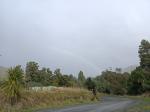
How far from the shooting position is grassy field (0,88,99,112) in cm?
3681

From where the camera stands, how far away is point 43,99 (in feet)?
147

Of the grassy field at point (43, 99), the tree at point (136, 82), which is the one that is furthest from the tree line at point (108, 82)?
the grassy field at point (43, 99)

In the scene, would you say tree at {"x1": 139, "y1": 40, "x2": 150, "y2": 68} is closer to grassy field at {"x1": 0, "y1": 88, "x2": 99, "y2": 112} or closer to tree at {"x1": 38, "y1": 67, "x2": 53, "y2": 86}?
tree at {"x1": 38, "y1": 67, "x2": 53, "y2": 86}

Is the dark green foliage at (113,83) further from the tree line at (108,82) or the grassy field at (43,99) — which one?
the grassy field at (43,99)

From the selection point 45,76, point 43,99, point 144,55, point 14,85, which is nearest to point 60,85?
point 45,76

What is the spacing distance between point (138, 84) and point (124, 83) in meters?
17.9

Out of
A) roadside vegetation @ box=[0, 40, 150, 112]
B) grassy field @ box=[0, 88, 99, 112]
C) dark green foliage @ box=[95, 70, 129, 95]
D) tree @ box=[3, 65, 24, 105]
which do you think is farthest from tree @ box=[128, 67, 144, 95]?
tree @ box=[3, 65, 24, 105]

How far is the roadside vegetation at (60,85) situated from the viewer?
126ft

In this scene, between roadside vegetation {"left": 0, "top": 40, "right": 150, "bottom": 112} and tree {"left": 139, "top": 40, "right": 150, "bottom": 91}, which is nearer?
roadside vegetation {"left": 0, "top": 40, "right": 150, "bottom": 112}

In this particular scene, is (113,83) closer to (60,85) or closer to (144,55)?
(144,55)

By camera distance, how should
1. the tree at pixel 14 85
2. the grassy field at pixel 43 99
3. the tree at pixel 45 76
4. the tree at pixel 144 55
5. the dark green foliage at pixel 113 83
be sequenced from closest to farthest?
the grassy field at pixel 43 99
the tree at pixel 14 85
the tree at pixel 45 76
the tree at pixel 144 55
the dark green foliage at pixel 113 83

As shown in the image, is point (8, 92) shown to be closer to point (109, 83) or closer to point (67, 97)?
point (67, 97)

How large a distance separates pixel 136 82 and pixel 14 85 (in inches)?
2659

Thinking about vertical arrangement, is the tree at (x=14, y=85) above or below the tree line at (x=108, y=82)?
below
